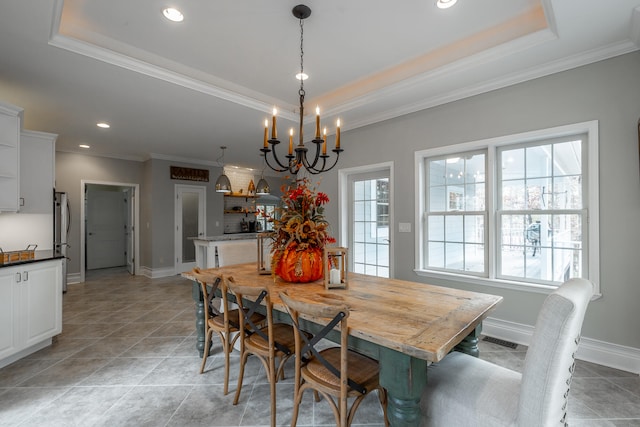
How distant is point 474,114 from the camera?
3.18 metres

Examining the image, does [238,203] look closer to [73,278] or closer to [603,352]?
[73,278]

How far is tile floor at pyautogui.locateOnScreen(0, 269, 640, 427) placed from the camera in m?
1.86

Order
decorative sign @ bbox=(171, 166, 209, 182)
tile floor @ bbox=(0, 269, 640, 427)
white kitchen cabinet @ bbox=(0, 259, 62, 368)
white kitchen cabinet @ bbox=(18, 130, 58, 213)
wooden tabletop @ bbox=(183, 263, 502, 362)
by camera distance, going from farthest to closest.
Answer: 1. decorative sign @ bbox=(171, 166, 209, 182)
2. white kitchen cabinet @ bbox=(18, 130, 58, 213)
3. white kitchen cabinet @ bbox=(0, 259, 62, 368)
4. tile floor @ bbox=(0, 269, 640, 427)
5. wooden tabletop @ bbox=(183, 263, 502, 362)

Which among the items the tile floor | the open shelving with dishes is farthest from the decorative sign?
the tile floor

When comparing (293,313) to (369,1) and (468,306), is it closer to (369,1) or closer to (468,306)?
(468,306)

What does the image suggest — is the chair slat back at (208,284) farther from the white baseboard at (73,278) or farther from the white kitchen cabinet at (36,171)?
the white baseboard at (73,278)

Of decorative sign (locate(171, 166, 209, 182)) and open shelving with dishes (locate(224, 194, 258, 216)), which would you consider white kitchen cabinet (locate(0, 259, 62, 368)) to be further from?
open shelving with dishes (locate(224, 194, 258, 216))

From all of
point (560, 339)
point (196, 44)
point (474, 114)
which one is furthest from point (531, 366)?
point (196, 44)

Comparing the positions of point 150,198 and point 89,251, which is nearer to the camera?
point 150,198

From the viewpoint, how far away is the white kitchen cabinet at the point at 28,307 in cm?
248

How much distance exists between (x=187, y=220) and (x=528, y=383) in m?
6.91

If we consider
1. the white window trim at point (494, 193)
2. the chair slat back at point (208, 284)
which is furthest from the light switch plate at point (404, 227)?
the chair slat back at point (208, 284)

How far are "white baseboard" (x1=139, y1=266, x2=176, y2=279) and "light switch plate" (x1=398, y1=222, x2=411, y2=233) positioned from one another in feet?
17.0

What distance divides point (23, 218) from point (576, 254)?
6.36 m
